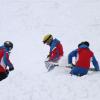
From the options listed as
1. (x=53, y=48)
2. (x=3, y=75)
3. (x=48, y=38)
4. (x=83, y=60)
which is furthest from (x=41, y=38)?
(x=83, y=60)

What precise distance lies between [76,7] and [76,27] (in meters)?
3.90

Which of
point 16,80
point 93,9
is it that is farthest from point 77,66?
point 93,9

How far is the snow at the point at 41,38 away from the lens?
1205 cm

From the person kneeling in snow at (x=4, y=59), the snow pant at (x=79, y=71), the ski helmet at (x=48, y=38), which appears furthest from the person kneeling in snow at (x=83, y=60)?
the ski helmet at (x=48, y=38)

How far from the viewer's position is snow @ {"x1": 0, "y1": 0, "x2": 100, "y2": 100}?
1205 cm

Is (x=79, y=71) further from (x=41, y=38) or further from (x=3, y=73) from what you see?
(x=41, y=38)

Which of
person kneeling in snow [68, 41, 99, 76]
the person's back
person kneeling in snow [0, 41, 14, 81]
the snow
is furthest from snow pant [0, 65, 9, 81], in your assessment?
the person's back

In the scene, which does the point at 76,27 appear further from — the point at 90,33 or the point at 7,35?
the point at 7,35

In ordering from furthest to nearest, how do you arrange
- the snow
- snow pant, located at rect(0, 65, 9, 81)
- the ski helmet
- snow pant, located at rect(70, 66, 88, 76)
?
the ski helmet → snow pant, located at rect(0, 65, 9, 81) → snow pant, located at rect(70, 66, 88, 76) → the snow

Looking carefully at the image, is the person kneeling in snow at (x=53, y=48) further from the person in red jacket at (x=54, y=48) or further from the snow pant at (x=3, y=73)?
the snow pant at (x=3, y=73)

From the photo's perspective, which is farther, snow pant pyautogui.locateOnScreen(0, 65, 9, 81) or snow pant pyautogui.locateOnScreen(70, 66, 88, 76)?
snow pant pyautogui.locateOnScreen(0, 65, 9, 81)

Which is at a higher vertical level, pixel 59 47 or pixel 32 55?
pixel 59 47

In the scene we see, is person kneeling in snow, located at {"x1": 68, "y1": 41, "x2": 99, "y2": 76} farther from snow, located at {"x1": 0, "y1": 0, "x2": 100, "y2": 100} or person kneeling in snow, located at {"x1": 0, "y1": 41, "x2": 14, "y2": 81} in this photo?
person kneeling in snow, located at {"x1": 0, "y1": 41, "x2": 14, "y2": 81}

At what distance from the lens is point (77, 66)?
1355cm
